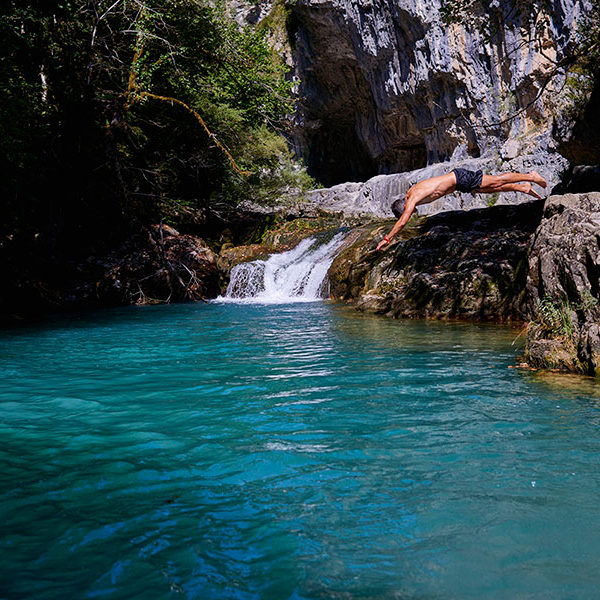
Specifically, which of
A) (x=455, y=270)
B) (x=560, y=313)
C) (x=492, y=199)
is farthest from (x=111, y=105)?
(x=492, y=199)

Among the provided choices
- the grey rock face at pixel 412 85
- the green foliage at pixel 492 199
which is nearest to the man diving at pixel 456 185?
the green foliage at pixel 492 199

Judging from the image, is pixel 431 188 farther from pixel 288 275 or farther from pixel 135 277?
pixel 135 277

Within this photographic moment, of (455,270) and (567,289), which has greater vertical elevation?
(455,270)

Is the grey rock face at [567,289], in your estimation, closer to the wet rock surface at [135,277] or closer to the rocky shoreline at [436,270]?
the rocky shoreline at [436,270]

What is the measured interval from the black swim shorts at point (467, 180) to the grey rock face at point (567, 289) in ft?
5.69

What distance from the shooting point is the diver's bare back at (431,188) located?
24.8ft

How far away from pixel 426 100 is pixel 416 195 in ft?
81.5

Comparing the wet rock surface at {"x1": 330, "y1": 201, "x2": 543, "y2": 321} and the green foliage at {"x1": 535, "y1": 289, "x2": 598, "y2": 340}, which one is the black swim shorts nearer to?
the wet rock surface at {"x1": 330, "y1": 201, "x2": 543, "y2": 321}

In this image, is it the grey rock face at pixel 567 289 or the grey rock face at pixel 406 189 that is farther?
the grey rock face at pixel 406 189

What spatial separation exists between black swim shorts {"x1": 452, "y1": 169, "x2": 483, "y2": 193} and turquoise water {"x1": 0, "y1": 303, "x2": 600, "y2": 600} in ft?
10.2

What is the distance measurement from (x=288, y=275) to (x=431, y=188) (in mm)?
8728

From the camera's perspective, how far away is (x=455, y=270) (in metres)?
10.2

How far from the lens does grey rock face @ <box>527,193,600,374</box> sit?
16.7ft

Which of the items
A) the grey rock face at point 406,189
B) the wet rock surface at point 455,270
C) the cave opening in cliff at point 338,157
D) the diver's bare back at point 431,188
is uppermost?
the cave opening in cliff at point 338,157
